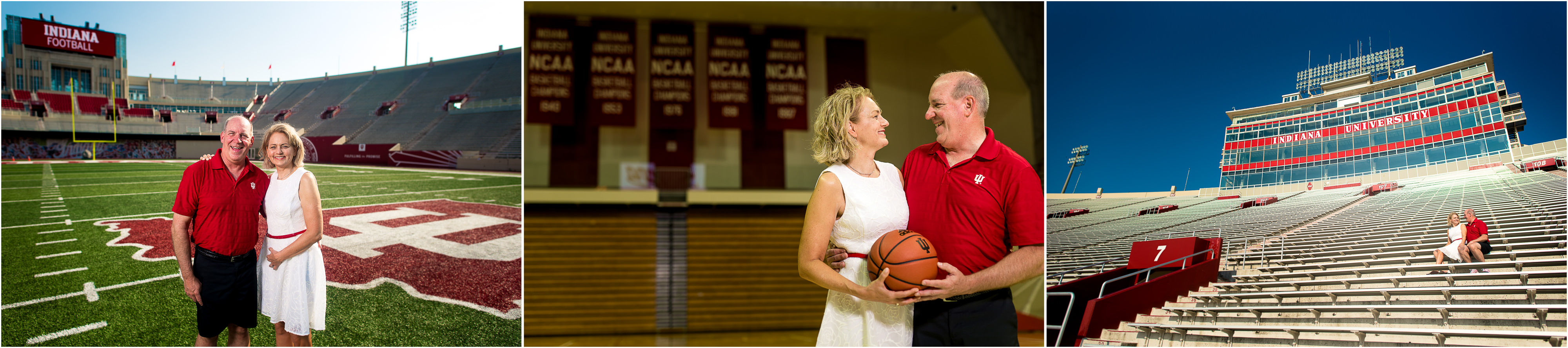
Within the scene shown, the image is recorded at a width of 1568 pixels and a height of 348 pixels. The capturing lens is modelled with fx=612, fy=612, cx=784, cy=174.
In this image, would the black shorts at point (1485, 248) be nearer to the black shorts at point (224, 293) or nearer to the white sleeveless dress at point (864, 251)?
the white sleeveless dress at point (864, 251)

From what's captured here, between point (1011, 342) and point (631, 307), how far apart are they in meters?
5.37

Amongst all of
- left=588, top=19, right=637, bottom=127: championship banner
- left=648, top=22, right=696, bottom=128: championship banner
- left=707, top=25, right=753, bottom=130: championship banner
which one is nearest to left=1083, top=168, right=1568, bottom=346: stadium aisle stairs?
left=707, top=25, right=753, bottom=130: championship banner

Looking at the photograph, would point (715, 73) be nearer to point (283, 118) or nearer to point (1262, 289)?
point (283, 118)

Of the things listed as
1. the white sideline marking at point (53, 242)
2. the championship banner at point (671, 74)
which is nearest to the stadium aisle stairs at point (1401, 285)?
the championship banner at point (671, 74)

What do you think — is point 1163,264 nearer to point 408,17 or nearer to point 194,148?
point 408,17

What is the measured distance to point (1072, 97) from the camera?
3674mm

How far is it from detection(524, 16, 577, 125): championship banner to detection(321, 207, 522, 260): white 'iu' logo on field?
8.48 feet

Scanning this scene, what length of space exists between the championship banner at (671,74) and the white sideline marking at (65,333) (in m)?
4.22

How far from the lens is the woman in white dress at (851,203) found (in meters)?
2.12

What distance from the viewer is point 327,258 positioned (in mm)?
3297

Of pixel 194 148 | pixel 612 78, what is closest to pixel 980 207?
pixel 194 148

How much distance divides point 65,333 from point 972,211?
437 cm

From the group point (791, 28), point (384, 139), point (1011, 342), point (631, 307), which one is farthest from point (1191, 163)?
point (631, 307)

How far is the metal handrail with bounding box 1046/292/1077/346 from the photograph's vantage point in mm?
3303
